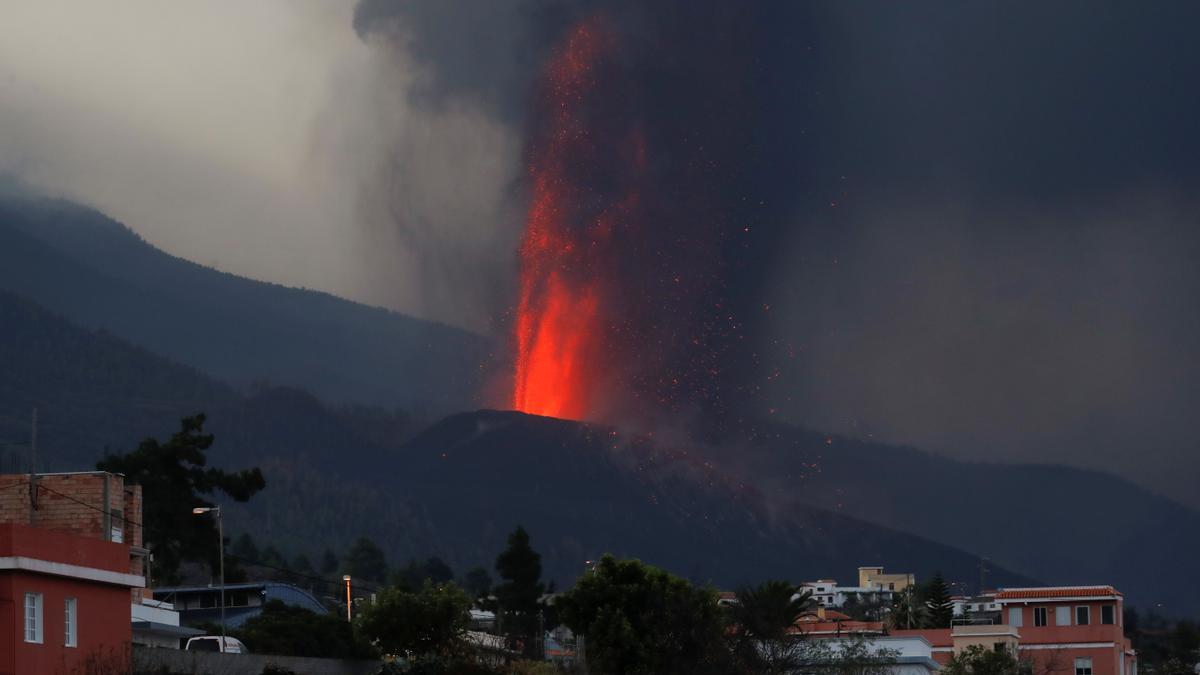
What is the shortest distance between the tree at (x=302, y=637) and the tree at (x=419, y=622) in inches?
138

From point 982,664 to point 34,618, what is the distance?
204 ft

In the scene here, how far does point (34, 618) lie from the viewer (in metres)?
49.2

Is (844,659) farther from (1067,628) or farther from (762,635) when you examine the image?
(1067,628)

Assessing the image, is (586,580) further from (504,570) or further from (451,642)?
(504,570)

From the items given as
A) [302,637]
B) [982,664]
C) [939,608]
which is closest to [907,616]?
[939,608]

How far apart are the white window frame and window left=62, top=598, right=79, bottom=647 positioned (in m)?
1.45

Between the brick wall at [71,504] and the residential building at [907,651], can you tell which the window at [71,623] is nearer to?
the brick wall at [71,504]

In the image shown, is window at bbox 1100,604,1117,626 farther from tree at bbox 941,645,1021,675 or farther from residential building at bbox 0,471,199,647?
residential building at bbox 0,471,199,647

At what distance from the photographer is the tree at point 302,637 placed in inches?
3383

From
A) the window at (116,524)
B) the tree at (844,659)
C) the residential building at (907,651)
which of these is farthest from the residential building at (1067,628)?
the window at (116,524)

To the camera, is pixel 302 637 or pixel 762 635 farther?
pixel 762 635

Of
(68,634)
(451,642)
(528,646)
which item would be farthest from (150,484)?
(68,634)

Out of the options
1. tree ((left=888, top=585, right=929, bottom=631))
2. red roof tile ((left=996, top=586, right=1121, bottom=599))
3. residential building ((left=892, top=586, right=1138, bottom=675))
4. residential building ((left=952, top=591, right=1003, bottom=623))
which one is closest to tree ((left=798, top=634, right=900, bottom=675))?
residential building ((left=892, top=586, right=1138, bottom=675))

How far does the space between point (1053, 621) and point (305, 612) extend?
175 feet
